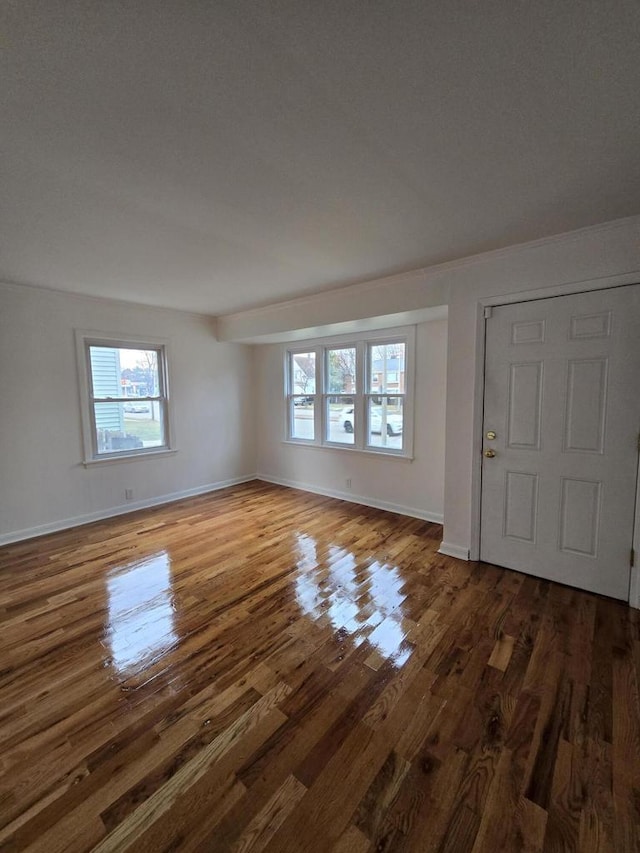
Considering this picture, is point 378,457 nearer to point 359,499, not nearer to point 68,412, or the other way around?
point 359,499

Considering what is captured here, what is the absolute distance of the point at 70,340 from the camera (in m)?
3.94

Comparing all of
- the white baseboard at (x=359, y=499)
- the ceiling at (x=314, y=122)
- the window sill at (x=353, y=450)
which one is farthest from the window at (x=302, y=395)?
the ceiling at (x=314, y=122)

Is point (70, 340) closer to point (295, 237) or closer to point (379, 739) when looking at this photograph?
point (295, 237)

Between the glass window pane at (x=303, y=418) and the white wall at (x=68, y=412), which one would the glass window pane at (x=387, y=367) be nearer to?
the glass window pane at (x=303, y=418)

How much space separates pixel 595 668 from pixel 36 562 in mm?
4170

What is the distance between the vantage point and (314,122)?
1.45m

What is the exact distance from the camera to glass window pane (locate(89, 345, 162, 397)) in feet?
13.8

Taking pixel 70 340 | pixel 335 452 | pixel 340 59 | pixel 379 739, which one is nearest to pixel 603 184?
pixel 340 59

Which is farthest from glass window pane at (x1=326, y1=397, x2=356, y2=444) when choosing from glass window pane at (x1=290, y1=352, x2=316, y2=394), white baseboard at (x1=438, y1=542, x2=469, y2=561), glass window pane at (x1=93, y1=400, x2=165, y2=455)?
glass window pane at (x1=93, y1=400, x2=165, y2=455)

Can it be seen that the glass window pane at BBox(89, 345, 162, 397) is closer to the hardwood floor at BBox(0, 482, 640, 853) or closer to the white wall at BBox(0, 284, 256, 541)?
the white wall at BBox(0, 284, 256, 541)

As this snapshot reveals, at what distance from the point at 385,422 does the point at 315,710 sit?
10.5ft

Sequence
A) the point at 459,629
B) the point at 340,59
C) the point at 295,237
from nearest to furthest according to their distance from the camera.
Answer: the point at 340,59 < the point at 459,629 < the point at 295,237

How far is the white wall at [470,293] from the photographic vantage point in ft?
7.88

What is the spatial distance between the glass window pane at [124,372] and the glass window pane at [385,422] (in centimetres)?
283
